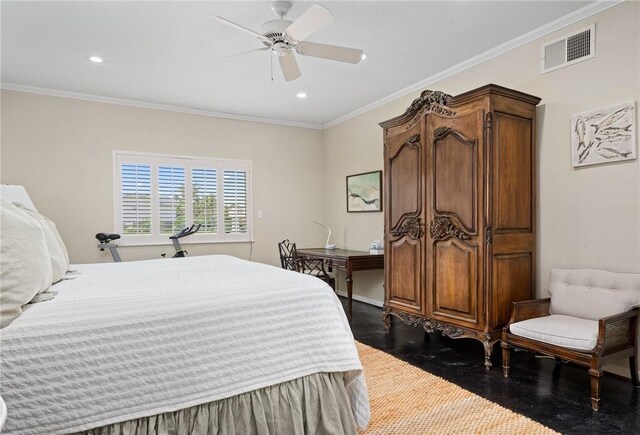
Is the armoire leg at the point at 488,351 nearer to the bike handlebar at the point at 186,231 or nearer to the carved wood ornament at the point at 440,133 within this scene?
the carved wood ornament at the point at 440,133

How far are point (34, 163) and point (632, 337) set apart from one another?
586 centimetres

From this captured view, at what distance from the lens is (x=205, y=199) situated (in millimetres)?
5355

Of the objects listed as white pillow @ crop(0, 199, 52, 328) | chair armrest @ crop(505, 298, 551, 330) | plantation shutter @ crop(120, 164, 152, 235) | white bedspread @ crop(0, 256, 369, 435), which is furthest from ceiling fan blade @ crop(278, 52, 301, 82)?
plantation shutter @ crop(120, 164, 152, 235)

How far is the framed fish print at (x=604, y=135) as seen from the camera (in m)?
2.62

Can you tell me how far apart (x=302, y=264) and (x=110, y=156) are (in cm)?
281

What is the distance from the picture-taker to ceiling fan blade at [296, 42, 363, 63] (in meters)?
2.74

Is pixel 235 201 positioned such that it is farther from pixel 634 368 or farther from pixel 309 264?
pixel 634 368

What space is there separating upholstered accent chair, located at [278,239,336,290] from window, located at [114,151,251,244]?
64cm

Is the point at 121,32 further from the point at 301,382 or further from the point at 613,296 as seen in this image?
the point at 613,296

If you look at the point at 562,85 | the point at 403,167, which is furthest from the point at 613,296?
the point at 403,167

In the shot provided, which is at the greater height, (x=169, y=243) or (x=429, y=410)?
(x=169, y=243)

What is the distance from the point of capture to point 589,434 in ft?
6.47

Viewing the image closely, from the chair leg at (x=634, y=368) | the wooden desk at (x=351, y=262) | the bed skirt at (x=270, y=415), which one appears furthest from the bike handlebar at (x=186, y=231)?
the chair leg at (x=634, y=368)

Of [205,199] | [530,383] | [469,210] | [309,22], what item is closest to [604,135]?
[469,210]
